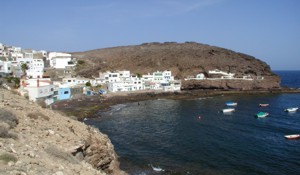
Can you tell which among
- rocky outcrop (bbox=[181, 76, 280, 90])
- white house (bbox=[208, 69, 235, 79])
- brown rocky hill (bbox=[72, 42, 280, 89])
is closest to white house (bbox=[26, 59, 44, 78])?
brown rocky hill (bbox=[72, 42, 280, 89])

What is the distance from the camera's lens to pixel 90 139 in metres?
17.4

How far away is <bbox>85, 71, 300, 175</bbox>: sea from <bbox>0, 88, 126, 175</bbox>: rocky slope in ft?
33.2

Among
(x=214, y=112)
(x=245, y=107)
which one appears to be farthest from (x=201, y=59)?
(x=214, y=112)

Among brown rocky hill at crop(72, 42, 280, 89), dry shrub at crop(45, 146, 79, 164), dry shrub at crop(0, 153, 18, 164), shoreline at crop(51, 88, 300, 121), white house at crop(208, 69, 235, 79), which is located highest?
brown rocky hill at crop(72, 42, 280, 89)

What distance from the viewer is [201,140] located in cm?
3853

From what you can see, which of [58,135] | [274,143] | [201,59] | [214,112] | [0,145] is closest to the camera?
[0,145]

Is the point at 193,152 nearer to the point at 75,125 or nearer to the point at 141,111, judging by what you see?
the point at 75,125

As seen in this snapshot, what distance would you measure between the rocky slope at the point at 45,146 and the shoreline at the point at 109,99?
34.1 meters

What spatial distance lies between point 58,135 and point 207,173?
16923 millimetres

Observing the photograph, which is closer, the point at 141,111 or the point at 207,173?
the point at 207,173

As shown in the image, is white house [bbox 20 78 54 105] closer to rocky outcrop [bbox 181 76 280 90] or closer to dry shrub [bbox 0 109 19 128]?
dry shrub [bbox 0 109 19 128]

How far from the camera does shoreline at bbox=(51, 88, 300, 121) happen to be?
190 feet

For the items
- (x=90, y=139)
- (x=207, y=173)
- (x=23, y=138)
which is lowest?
(x=207, y=173)

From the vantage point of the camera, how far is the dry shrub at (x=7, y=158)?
28.6 feet
